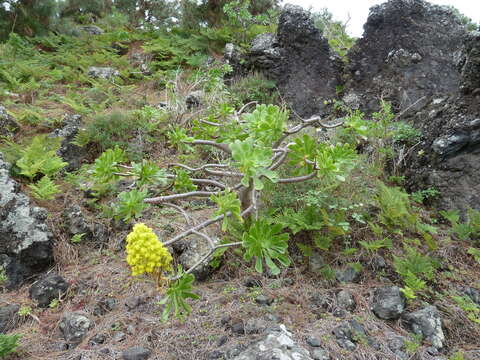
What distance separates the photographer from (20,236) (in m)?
2.66

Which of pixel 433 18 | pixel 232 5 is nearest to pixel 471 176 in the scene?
pixel 433 18

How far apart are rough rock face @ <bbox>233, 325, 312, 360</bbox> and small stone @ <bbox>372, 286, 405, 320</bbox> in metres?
0.75

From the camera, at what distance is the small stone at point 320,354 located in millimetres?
1753

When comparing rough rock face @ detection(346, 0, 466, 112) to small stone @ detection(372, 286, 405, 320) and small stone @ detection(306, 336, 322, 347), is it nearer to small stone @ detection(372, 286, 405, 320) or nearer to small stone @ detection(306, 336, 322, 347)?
small stone @ detection(372, 286, 405, 320)

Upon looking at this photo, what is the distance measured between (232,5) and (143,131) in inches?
180

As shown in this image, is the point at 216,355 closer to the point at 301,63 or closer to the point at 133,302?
the point at 133,302

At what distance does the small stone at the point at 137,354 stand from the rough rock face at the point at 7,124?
400cm

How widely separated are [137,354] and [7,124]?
4.26 meters

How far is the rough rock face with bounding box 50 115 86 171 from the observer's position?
4.12m

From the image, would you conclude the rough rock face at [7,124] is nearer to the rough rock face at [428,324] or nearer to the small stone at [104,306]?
the small stone at [104,306]

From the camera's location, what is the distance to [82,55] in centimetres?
771

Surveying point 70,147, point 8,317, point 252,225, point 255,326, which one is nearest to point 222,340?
point 255,326

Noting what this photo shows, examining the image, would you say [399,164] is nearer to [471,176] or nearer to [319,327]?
[471,176]

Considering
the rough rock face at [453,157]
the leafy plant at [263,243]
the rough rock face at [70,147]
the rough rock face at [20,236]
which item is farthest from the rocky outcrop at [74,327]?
the rough rock face at [453,157]
